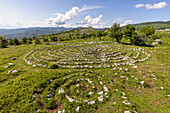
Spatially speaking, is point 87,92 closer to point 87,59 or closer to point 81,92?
point 81,92

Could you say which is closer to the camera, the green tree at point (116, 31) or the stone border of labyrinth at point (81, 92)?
the stone border of labyrinth at point (81, 92)

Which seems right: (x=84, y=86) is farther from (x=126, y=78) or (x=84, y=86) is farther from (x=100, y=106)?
(x=126, y=78)

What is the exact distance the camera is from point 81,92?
11.9 meters

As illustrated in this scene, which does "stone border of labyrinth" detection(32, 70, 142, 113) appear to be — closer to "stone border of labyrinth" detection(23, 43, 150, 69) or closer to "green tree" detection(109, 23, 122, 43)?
"stone border of labyrinth" detection(23, 43, 150, 69)

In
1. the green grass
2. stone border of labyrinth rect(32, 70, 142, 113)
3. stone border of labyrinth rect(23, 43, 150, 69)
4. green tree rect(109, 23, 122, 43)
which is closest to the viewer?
the green grass

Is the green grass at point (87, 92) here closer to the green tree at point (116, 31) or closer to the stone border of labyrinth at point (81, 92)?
the stone border of labyrinth at point (81, 92)

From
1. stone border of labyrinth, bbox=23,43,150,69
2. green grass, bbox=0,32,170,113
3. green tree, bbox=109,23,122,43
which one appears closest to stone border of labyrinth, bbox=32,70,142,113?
green grass, bbox=0,32,170,113

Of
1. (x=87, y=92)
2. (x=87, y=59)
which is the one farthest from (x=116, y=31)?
(x=87, y=92)

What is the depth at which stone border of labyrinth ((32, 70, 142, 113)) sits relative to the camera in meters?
9.73

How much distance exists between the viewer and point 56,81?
13.9 meters

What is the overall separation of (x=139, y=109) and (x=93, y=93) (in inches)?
228

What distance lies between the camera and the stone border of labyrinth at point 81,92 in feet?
31.9

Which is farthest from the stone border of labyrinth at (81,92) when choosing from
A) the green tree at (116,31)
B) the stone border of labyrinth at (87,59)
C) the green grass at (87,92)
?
the green tree at (116,31)

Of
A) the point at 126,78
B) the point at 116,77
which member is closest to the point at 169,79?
the point at 126,78
